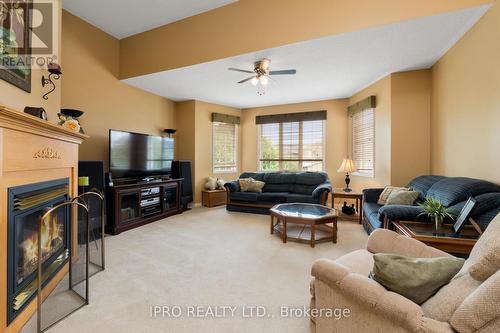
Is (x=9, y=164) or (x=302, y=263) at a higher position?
(x=9, y=164)

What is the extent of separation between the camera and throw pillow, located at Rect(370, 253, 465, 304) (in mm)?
989

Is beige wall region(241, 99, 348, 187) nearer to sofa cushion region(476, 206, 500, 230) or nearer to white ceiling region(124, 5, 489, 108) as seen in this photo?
white ceiling region(124, 5, 489, 108)

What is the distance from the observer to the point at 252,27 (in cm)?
311

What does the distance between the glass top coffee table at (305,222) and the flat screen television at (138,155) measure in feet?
8.48

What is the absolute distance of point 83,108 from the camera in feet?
11.9

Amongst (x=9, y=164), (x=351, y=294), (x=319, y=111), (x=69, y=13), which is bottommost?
(x=351, y=294)

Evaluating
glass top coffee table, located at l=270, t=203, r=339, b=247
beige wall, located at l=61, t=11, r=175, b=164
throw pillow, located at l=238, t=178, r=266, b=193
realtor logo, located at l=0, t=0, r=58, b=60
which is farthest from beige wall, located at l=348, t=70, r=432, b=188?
beige wall, located at l=61, t=11, r=175, b=164

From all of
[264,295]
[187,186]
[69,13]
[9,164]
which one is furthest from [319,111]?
[9,164]

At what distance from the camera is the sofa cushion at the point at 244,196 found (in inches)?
184

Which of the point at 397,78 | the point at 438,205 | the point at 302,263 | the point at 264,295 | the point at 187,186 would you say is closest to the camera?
the point at 264,295

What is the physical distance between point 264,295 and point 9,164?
80.9 inches

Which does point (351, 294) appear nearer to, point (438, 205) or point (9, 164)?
point (438, 205)

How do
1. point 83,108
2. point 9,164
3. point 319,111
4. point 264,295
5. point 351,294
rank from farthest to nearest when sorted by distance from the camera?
point 319,111, point 83,108, point 264,295, point 9,164, point 351,294

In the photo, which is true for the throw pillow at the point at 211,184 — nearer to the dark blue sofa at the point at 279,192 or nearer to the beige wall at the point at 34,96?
the dark blue sofa at the point at 279,192
